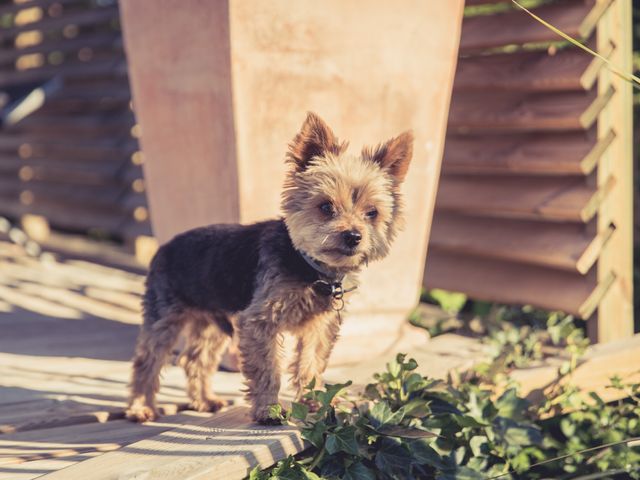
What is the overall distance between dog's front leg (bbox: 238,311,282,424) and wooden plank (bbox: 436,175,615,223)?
2.10 m

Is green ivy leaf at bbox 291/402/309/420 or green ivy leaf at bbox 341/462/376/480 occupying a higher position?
green ivy leaf at bbox 291/402/309/420

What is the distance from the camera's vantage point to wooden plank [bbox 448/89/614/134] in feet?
14.6

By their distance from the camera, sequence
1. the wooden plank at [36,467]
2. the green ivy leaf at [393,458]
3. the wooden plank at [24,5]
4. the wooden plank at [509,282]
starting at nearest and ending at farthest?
the wooden plank at [36,467], the green ivy leaf at [393,458], the wooden plank at [509,282], the wooden plank at [24,5]

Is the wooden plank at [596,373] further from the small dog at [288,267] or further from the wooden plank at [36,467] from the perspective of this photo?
the wooden plank at [36,467]

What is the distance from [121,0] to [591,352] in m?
2.96

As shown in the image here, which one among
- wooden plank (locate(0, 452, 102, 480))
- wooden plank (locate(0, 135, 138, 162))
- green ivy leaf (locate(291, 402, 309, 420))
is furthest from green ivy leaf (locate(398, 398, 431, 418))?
wooden plank (locate(0, 135, 138, 162))

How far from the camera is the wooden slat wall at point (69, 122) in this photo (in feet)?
25.0

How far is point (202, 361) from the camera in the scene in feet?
11.9

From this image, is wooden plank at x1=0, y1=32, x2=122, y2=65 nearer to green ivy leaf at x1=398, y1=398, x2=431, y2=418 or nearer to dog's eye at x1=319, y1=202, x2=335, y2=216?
dog's eye at x1=319, y1=202, x2=335, y2=216

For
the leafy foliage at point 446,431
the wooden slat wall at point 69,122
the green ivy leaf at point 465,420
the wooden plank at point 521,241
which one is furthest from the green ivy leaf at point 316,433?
the wooden slat wall at point 69,122

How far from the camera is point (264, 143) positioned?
380 cm

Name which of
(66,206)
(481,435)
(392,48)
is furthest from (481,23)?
(66,206)

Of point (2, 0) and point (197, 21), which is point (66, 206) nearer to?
point (2, 0)

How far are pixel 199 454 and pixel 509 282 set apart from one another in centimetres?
265
